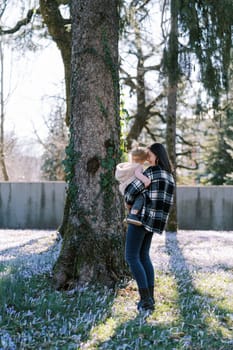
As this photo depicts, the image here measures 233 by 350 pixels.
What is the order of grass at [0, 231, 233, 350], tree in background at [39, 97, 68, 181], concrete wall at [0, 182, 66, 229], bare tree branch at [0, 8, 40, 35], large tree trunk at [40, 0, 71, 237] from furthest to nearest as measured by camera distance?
tree in background at [39, 97, 68, 181] < concrete wall at [0, 182, 66, 229] < bare tree branch at [0, 8, 40, 35] < large tree trunk at [40, 0, 71, 237] < grass at [0, 231, 233, 350]

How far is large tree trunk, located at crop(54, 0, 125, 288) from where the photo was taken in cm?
461

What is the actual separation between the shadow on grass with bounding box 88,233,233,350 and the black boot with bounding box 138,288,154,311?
67mm

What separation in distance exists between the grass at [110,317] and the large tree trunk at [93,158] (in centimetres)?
28

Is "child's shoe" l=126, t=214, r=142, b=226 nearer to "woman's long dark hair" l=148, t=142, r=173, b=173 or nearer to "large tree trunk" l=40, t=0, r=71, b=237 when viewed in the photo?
"woman's long dark hair" l=148, t=142, r=173, b=173

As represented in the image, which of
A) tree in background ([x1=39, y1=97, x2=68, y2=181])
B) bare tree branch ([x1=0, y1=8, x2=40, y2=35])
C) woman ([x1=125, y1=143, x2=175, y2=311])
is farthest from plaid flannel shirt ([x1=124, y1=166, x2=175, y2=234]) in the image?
tree in background ([x1=39, y1=97, x2=68, y2=181])

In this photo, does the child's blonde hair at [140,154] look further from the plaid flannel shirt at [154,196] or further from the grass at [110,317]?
the grass at [110,317]

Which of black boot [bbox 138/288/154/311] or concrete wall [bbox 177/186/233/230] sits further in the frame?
concrete wall [bbox 177/186/233/230]

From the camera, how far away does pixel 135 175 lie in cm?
391

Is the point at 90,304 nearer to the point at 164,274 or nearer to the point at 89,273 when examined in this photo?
the point at 89,273

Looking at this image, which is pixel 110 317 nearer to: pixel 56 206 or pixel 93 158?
pixel 93 158

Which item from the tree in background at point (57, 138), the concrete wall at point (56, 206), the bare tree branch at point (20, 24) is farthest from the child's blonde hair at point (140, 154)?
the tree in background at point (57, 138)

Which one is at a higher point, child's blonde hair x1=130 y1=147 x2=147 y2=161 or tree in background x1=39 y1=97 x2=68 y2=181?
tree in background x1=39 y1=97 x2=68 y2=181

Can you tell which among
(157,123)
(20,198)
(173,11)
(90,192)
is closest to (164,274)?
(90,192)

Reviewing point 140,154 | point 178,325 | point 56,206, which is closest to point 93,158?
point 140,154
